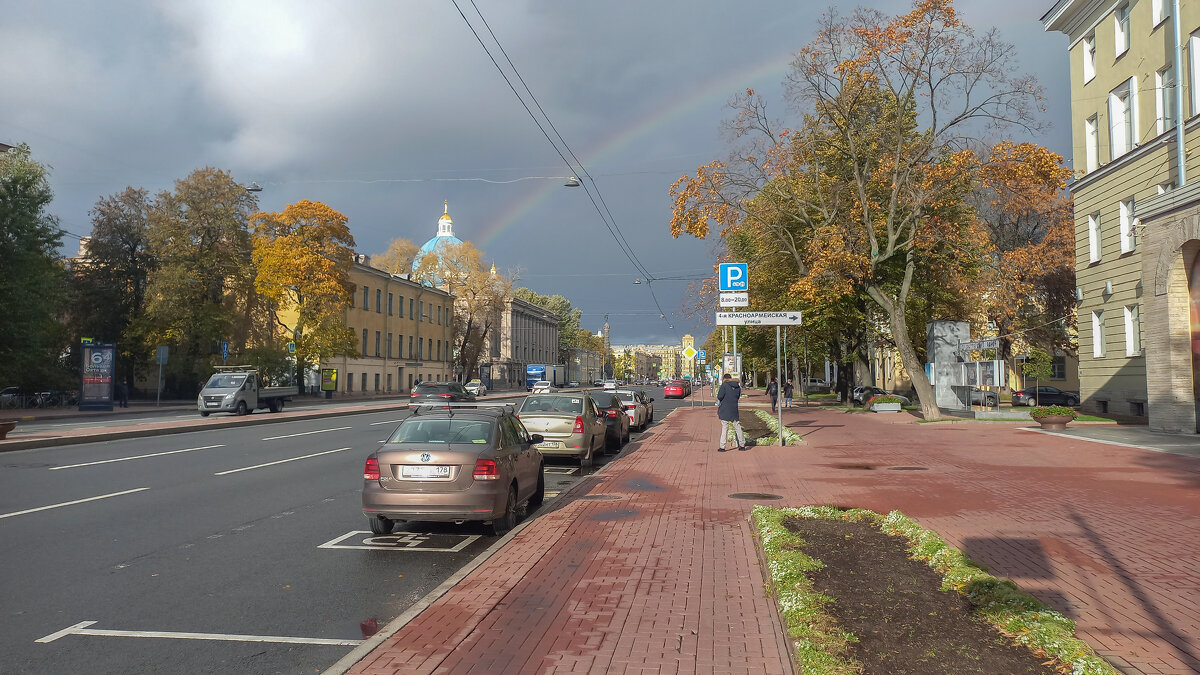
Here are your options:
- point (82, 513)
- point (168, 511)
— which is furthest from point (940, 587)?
point (82, 513)

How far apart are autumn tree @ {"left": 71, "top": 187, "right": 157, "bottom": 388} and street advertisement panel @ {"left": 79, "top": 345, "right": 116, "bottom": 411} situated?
17.2m

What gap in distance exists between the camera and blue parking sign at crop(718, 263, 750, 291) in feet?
61.0

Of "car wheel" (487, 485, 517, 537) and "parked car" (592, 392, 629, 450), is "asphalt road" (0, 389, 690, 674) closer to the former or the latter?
"car wheel" (487, 485, 517, 537)

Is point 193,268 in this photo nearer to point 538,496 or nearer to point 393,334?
point 393,334

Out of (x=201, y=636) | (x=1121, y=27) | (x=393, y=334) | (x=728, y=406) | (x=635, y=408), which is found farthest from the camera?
(x=393, y=334)

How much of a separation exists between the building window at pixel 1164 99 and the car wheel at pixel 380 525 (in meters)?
26.5

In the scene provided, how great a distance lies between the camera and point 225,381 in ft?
105

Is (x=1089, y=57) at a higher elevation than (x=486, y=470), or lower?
higher

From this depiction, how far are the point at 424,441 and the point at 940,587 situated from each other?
18.0 feet

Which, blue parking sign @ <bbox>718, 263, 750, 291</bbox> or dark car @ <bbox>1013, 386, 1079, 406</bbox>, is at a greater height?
blue parking sign @ <bbox>718, 263, 750, 291</bbox>

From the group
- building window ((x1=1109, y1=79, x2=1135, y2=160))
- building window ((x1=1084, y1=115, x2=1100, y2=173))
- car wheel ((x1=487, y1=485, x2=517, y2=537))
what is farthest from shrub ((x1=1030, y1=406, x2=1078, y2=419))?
car wheel ((x1=487, y1=485, x2=517, y2=537))

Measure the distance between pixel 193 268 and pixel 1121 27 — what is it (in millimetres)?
49631

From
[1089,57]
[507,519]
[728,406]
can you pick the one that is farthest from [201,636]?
[1089,57]

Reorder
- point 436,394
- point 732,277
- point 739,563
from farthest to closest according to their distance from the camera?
point 436,394, point 732,277, point 739,563
